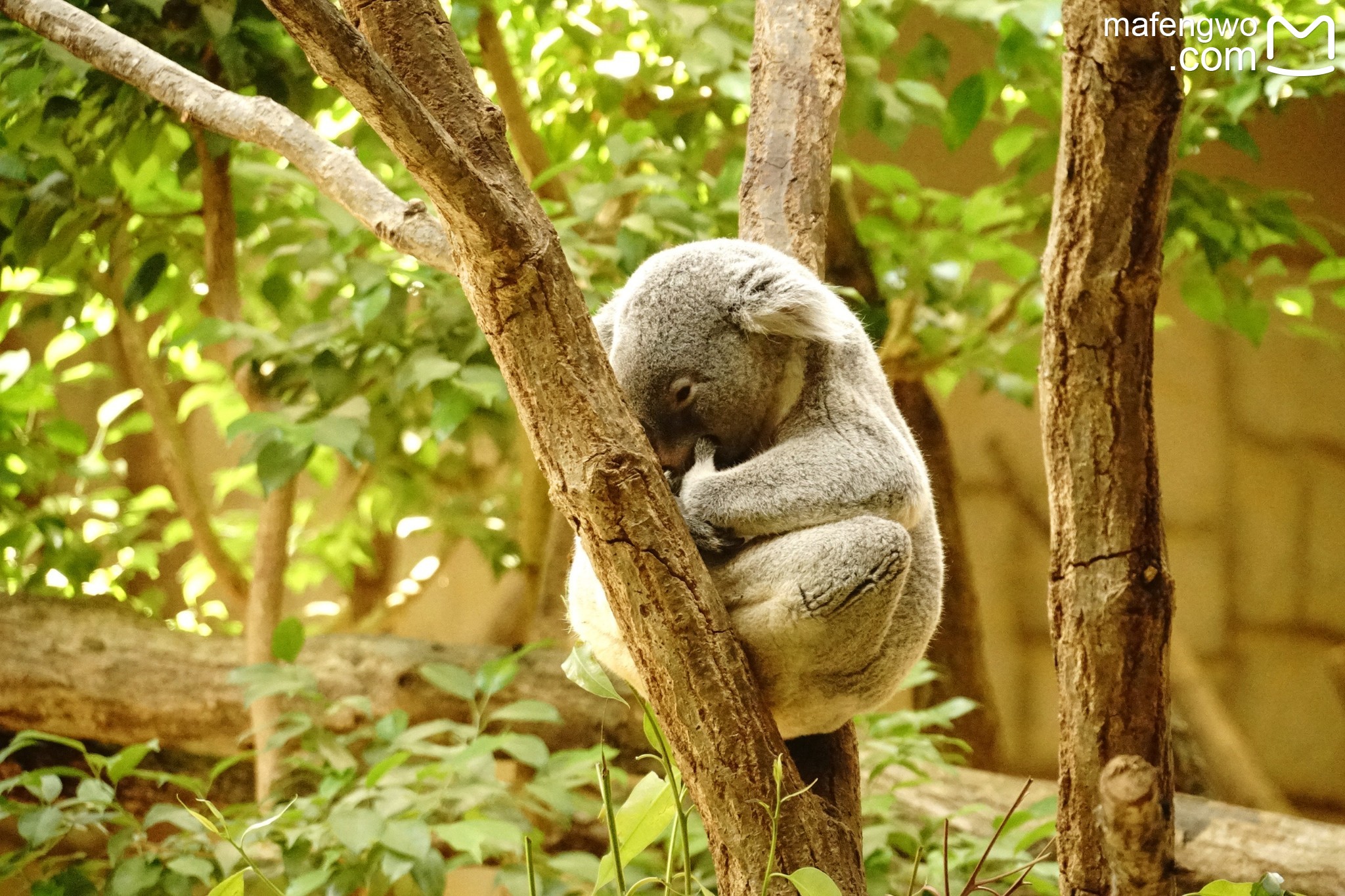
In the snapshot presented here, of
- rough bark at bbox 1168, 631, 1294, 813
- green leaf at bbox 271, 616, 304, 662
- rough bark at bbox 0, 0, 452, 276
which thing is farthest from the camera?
rough bark at bbox 1168, 631, 1294, 813

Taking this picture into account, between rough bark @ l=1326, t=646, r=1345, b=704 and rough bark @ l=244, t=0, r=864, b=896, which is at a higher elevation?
rough bark @ l=244, t=0, r=864, b=896

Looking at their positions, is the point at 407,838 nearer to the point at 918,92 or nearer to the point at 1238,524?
the point at 918,92

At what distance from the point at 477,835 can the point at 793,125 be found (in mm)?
1526

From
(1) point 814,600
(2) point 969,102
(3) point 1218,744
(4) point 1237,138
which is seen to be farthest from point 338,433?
(3) point 1218,744

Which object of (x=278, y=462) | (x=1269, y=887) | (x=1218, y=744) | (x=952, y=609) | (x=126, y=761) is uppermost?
(x=278, y=462)

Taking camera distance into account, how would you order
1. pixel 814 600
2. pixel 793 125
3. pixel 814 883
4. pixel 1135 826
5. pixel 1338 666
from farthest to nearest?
pixel 1338 666, pixel 793 125, pixel 814 600, pixel 814 883, pixel 1135 826

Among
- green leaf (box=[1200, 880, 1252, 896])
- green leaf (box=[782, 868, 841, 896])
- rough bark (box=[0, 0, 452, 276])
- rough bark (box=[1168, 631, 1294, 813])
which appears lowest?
rough bark (box=[1168, 631, 1294, 813])

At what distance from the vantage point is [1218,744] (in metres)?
4.94

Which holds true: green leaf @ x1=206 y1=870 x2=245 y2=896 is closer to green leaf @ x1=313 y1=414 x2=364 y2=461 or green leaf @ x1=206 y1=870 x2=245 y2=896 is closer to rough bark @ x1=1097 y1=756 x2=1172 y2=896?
green leaf @ x1=313 y1=414 x2=364 y2=461

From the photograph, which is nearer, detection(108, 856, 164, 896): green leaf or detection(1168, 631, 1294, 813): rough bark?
detection(108, 856, 164, 896): green leaf

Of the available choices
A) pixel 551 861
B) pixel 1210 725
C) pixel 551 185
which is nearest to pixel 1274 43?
pixel 551 185

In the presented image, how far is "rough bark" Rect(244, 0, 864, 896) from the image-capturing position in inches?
51.4

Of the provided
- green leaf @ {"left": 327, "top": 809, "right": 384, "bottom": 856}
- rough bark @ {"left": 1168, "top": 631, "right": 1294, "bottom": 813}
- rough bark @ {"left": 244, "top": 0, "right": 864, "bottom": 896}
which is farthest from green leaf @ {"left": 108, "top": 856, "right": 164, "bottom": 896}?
rough bark @ {"left": 1168, "top": 631, "right": 1294, "bottom": 813}

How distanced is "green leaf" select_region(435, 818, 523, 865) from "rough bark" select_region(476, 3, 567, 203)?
1.73 metres
